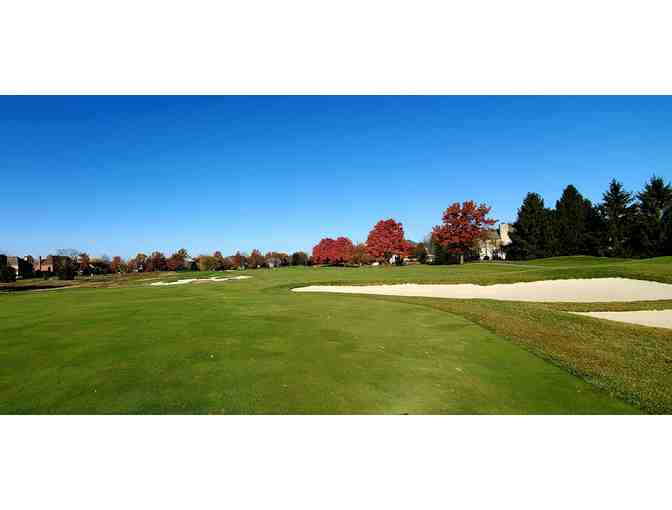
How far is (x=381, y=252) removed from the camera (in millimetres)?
58094

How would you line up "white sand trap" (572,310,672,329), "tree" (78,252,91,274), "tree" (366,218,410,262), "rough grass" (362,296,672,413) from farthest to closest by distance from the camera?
"tree" (78,252,91,274) < "tree" (366,218,410,262) < "white sand trap" (572,310,672,329) < "rough grass" (362,296,672,413)

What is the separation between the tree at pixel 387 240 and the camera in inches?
2261

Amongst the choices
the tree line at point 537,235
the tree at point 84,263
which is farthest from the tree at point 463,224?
the tree at point 84,263

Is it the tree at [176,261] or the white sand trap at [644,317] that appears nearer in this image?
the white sand trap at [644,317]

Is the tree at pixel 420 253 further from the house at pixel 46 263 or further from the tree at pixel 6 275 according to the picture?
the house at pixel 46 263

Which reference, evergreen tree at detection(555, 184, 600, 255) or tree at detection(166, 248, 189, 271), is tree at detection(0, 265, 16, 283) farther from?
evergreen tree at detection(555, 184, 600, 255)

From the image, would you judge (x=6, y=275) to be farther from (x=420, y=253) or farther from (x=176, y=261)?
(x=420, y=253)

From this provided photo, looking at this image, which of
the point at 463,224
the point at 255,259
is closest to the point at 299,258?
the point at 255,259

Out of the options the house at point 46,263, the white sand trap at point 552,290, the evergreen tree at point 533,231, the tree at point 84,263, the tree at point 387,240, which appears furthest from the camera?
the house at point 46,263

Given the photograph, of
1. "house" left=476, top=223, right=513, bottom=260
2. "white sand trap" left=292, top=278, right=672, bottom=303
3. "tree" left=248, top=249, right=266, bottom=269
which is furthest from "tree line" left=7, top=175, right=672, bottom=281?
"white sand trap" left=292, top=278, right=672, bottom=303

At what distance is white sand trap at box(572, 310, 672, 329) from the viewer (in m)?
10.1

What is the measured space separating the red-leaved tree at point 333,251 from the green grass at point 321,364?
60.3m

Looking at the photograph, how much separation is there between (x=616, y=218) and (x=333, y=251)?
48.6 meters
